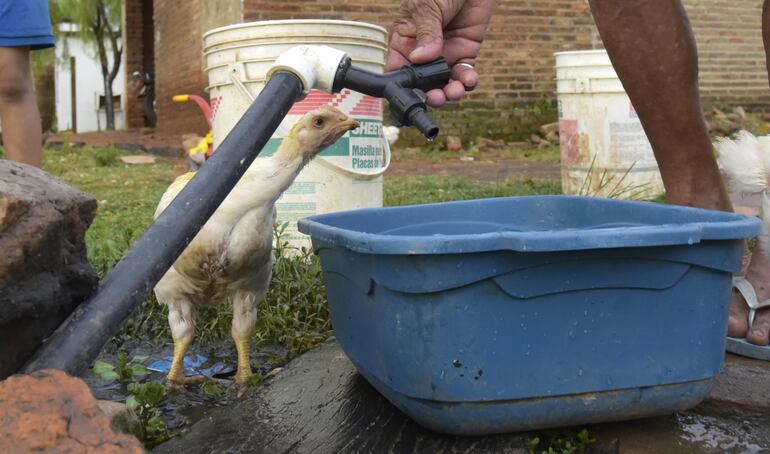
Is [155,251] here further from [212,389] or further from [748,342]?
[748,342]

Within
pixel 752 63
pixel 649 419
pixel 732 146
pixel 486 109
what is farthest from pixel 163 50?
pixel 649 419

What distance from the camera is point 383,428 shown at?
1.92m

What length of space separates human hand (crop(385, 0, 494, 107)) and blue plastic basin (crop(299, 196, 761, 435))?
62 centimetres

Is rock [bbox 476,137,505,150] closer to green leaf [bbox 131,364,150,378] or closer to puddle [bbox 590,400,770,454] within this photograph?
green leaf [bbox 131,364,150,378]

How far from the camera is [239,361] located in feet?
7.87

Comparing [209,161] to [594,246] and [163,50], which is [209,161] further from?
[163,50]

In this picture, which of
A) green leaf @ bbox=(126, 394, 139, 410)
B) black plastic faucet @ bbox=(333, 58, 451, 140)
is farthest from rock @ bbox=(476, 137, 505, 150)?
green leaf @ bbox=(126, 394, 139, 410)

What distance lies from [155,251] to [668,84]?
1.72 m

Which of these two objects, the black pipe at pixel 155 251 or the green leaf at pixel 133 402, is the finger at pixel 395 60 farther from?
the green leaf at pixel 133 402

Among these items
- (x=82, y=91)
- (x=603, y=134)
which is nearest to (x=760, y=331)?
(x=603, y=134)

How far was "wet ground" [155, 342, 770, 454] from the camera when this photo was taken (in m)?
1.79

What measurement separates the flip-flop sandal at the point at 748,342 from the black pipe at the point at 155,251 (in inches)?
57.4

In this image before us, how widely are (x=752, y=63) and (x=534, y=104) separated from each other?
11.7 ft

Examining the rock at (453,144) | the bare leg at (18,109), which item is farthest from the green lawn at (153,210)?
the rock at (453,144)
